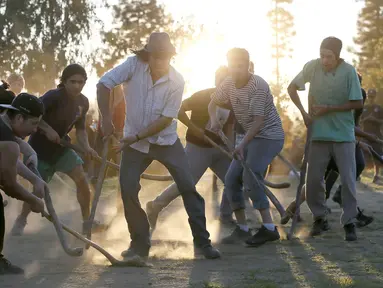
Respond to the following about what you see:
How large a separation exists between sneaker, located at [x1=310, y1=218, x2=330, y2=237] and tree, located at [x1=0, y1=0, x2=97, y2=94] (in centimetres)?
2932

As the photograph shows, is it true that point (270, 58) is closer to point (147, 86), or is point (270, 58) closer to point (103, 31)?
point (103, 31)

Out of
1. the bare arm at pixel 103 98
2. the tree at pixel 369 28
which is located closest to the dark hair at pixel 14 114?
the bare arm at pixel 103 98

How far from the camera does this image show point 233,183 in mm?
9305

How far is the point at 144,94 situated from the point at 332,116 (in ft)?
7.41

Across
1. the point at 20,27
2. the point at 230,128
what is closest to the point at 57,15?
the point at 20,27

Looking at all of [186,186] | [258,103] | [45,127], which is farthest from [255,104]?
[45,127]

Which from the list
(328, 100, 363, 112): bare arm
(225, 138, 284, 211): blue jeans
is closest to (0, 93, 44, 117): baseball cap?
(225, 138, 284, 211): blue jeans

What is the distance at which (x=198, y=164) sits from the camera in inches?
394

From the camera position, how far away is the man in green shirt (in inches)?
356

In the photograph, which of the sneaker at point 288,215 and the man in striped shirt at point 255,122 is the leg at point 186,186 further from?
the sneaker at point 288,215

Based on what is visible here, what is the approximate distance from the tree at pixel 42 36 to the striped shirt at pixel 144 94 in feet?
100

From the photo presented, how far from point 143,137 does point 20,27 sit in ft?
102

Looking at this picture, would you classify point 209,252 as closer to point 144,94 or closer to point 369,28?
point 144,94

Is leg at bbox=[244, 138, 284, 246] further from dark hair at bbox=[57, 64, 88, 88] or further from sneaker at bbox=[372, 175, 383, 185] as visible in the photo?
sneaker at bbox=[372, 175, 383, 185]
